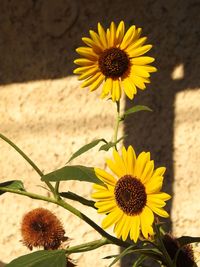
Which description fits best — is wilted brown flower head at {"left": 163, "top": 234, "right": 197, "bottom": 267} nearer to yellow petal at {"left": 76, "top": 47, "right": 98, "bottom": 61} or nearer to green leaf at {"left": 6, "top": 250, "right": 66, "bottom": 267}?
green leaf at {"left": 6, "top": 250, "right": 66, "bottom": 267}

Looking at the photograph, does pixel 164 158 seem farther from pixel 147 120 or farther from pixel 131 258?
pixel 131 258

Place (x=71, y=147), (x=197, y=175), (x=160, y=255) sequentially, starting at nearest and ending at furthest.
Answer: (x=160, y=255) < (x=197, y=175) < (x=71, y=147)

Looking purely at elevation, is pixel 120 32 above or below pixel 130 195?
above

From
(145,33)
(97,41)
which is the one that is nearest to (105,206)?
(97,41)

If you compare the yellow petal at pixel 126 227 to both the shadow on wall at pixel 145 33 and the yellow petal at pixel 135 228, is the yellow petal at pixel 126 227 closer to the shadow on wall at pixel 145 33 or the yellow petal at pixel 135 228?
the yellow petal at pixel 135 228

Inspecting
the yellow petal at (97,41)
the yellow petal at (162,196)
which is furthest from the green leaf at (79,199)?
the yellow petal at (97,41)

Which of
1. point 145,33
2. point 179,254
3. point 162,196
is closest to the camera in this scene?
point 162,196

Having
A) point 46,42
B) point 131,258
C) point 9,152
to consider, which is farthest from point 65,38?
point 131,258

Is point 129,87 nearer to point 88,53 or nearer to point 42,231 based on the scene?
point 88,53
